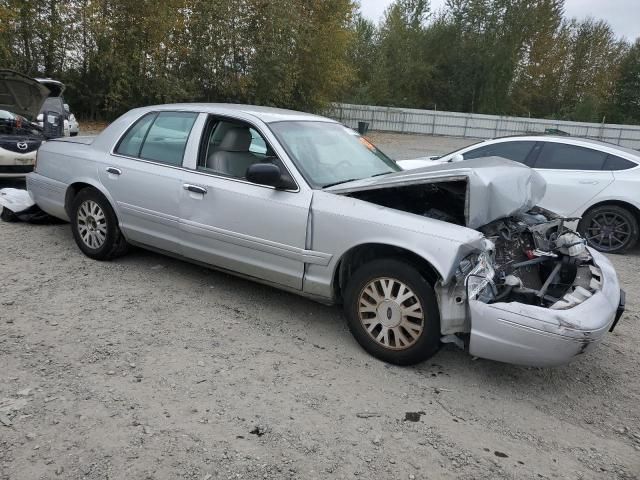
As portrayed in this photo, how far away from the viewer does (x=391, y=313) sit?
11.3 feet

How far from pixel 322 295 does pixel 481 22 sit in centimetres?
4078

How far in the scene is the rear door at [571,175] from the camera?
688cm

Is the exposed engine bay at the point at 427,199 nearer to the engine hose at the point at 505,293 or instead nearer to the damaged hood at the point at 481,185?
the damaged hood at the point at 481,185

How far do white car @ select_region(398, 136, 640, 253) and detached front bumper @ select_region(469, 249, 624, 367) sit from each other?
4.11 metres

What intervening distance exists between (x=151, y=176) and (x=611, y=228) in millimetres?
5696

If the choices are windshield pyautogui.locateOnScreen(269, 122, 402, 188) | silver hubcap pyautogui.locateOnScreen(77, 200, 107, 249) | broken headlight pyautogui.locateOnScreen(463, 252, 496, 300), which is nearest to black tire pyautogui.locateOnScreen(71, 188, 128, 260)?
silver hubcap pyautogui.locateOnScreen(77, 200, 107, 249)

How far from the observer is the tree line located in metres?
17.9

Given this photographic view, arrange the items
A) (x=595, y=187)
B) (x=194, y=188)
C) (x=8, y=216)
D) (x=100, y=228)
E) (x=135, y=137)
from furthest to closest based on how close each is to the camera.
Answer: (x=595, y=187) < (x=8, y=216) < (x=100, y=228) < (x=135, y=137) < (x=194, y=188)

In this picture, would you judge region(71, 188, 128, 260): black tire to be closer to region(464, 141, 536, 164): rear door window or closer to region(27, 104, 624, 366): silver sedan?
region(27, 104, 624, 366): silver sedan

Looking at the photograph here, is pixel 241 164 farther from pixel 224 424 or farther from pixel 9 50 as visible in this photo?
pixel 9 50

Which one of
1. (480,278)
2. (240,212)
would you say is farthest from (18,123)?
(480,278)

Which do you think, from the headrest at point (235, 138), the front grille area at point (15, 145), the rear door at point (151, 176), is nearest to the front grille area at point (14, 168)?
the front grille area at point (15, 145)

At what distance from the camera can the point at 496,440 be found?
283 cm

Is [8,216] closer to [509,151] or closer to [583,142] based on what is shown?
[509,151]
